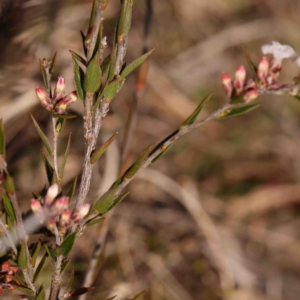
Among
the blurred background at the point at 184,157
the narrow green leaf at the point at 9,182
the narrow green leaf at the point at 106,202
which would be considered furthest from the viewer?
the blurred background at the point at 184,157

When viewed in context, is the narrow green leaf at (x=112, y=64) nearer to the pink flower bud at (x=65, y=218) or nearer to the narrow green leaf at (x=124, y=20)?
the narrow green leaf at (x=124, y=20)

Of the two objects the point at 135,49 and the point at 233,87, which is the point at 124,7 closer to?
the point at 233,87

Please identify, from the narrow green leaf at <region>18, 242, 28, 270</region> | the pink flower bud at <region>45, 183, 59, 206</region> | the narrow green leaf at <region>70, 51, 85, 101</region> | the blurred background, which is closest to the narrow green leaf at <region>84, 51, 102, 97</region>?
the narrow green leaf at <region>70, 51, 85, 101</region>

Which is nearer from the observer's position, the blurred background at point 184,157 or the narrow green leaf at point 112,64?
the narrow green leaf at point 112,64

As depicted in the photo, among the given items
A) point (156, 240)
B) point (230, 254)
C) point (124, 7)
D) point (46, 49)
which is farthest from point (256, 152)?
point (124, 7)

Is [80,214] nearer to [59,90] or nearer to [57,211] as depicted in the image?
[57,211]

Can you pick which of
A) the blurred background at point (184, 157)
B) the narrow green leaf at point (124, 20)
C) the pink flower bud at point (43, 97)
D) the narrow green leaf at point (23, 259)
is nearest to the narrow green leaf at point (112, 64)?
the narrow green leaf at point (124, 20)

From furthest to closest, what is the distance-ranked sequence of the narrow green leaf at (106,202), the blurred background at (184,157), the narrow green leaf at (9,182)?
the blurred background at (184,157)
the narrow green leaf at (106,202)
the narrow green leaf at (9,182)
